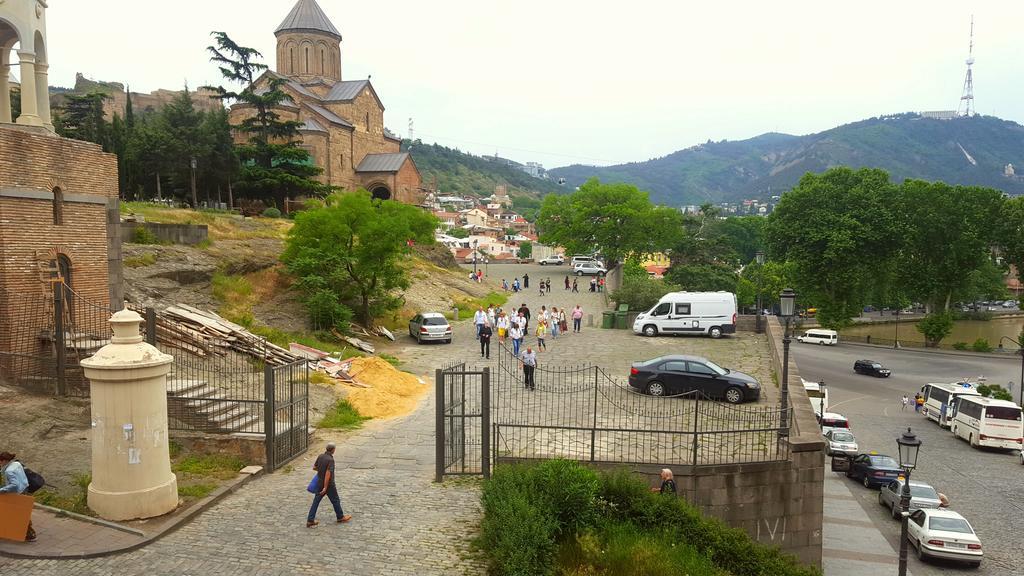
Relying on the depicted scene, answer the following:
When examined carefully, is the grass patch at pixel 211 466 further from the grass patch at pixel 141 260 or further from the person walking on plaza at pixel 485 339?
the grass patch at pixel 141 260

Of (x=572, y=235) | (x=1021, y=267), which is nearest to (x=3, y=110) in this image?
(x=572, y=235)

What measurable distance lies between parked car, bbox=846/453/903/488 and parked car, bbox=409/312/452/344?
49.5 ft

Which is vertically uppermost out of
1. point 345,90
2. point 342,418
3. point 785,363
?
point 345,90

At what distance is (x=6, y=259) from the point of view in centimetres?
1282

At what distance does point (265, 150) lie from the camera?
121 feet

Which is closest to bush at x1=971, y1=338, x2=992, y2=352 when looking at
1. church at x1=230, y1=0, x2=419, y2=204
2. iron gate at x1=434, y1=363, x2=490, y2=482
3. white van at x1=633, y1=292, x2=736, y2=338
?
white van at x1=633, y1=292, x2=736, y2=338

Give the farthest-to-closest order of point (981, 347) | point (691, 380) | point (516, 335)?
point (981, 347) → point (516, 335) → point (691, 380)

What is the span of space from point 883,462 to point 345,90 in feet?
144

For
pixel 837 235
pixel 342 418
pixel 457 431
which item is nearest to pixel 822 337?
pixel 837 235

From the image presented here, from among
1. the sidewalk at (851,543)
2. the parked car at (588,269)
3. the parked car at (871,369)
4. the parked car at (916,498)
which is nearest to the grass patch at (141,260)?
the sidewalk at (851,543)

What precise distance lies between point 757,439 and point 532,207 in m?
187

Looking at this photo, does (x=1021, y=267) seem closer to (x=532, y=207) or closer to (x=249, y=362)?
(x=249, y=362)

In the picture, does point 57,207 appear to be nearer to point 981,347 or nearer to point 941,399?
point 941,399

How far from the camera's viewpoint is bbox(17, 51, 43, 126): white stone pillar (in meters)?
14.2
